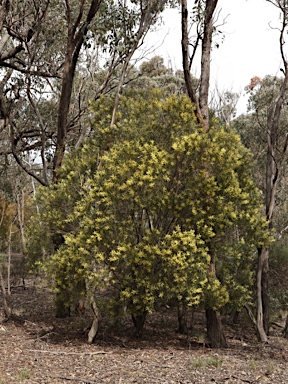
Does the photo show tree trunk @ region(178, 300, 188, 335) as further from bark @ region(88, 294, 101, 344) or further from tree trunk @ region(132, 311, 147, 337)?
bark @ region(88, 294, 101, 344)

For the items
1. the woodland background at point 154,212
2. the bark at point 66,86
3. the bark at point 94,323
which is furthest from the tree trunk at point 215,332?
the bark at point 66,86

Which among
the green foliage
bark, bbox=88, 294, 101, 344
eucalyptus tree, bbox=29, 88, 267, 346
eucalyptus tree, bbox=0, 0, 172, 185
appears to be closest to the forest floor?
bark, bbox=88, 294, 101, 344

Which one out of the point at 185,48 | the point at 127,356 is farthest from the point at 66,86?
the point at 127,356

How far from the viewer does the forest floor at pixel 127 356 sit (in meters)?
6.03

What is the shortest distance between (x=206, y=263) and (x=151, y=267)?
102 cm

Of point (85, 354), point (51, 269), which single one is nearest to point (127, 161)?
point (51, 269)

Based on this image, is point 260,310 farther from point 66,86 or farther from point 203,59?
point 66,86

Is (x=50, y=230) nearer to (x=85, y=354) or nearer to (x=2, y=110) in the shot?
(x=85, y=354)

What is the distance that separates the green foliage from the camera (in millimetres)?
7168

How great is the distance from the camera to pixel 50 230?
8.48m

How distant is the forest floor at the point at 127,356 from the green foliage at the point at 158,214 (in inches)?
31.3

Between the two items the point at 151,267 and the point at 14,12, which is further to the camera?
the point at 14,12

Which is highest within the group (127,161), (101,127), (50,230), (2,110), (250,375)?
(2,110)

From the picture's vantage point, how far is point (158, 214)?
25.2ft
